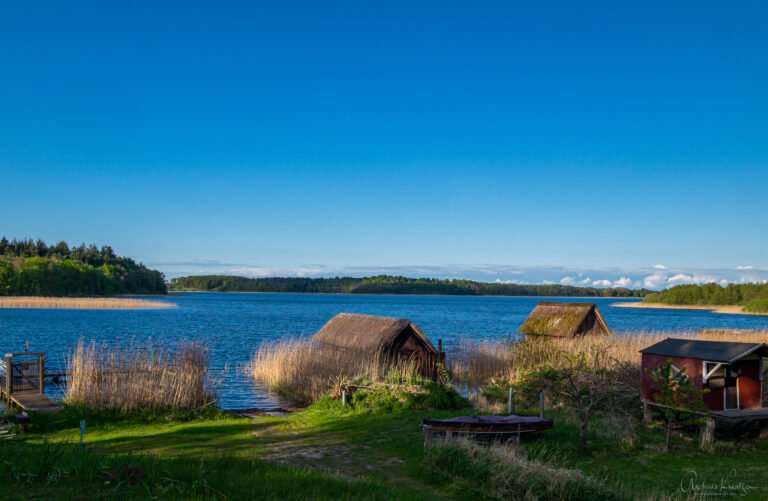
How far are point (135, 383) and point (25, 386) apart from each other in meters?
5.67

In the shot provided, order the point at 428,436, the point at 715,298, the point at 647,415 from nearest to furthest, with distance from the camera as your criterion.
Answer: the point at 428,436 < the point at 647,415 < the point at 715,298

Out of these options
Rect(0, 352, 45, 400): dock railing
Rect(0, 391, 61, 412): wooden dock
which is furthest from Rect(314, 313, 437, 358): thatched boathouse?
Rect(0, 352, 45, 400): dock railing

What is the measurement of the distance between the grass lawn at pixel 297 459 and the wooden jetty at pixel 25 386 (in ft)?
4.63

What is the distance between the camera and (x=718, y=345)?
15.7 metres

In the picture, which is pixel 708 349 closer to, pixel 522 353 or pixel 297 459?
pixel 297 459

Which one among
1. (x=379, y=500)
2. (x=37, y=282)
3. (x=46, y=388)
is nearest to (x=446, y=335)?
(x=46, y=388)

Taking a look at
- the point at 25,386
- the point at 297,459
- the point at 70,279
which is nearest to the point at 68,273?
the point at 70,279

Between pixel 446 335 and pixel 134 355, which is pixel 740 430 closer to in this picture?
pixel 134 355

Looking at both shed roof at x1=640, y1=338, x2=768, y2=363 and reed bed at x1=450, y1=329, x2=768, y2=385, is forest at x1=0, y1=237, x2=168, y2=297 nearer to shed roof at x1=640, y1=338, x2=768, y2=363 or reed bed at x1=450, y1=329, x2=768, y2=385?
reed bed at x1=450, y1=329, x2=768, y2=385

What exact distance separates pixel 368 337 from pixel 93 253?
6502 inches

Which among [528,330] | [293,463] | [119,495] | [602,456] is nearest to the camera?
[119,495]

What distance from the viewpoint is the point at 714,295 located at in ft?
447

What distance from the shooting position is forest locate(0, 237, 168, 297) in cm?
11407

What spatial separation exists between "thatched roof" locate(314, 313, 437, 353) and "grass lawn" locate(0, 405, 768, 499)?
484 cm
